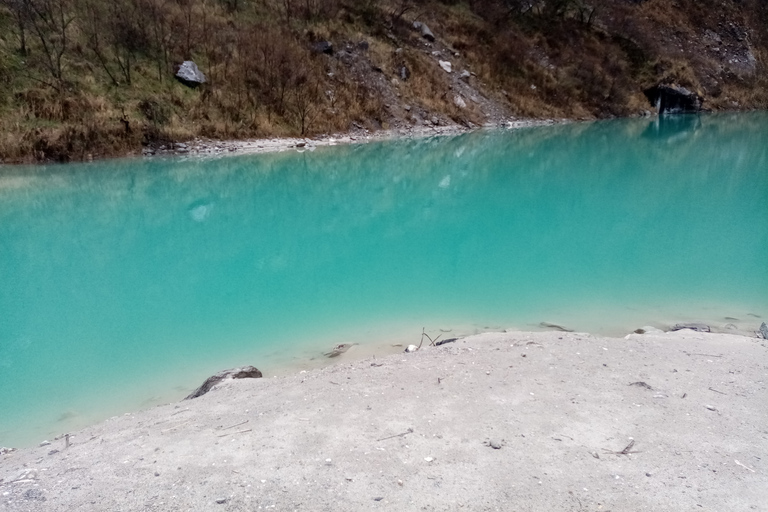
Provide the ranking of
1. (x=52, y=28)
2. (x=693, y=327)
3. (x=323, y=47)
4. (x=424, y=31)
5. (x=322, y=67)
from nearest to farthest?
(x=693, y=327) < (x=52, y=28) < (x=322, y=67) < (x=323, y=47) < (x=424, y=31)

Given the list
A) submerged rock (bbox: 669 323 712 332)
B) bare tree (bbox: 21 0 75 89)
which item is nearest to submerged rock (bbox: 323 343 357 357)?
submerged rock (bbox: 669 323 712 332)

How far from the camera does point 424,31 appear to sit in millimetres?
36656

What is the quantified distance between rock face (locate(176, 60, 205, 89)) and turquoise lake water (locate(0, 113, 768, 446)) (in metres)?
6.25

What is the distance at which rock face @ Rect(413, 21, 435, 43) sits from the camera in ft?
120

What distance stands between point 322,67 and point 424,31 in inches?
396

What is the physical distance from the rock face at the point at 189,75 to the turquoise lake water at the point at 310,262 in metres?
6.25

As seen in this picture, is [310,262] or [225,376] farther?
[310,262]

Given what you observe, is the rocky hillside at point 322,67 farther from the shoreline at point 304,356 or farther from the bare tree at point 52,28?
the shoreline at point 304,356

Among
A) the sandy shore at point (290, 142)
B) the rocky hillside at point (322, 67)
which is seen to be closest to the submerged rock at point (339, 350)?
the sandy shore at point (290, 142)

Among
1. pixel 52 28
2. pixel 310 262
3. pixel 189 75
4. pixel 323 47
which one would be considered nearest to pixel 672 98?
pixel 323 47

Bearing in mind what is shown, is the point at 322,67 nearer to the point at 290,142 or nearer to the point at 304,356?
the point at 290,142

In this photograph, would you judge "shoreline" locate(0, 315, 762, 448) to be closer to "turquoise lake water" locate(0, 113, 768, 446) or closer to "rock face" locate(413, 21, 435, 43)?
"turquoise lake water" locate(0, 113, 768, 446)

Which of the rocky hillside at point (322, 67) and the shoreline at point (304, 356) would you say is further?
the rocky hillside at point (322, 67)

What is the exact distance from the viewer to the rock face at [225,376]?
5973 mm
